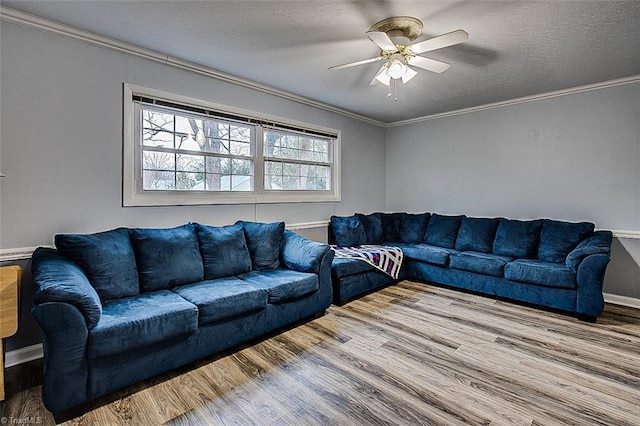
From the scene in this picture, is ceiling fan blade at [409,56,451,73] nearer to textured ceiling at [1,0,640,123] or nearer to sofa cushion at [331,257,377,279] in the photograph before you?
textured ceiling at [1,0,640,123]

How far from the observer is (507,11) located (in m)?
2.32

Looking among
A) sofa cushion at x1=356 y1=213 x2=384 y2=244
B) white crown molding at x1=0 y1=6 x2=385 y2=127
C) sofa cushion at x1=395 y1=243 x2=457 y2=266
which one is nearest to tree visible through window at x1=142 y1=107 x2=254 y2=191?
white crown molding at x1=0 y1=6 x2=385 y2=127

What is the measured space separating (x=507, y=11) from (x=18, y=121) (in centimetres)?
359

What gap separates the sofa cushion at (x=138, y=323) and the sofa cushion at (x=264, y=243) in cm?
101

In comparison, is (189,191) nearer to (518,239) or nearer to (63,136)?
(63,136)

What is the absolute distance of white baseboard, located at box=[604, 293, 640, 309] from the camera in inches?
145

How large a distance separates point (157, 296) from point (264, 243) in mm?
1185

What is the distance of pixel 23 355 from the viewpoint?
245cm

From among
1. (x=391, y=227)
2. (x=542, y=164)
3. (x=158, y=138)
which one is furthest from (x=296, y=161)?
(x=542, y=164)

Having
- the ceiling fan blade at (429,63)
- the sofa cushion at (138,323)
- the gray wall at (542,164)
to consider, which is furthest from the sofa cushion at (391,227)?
the sofa cushion at (138,323)

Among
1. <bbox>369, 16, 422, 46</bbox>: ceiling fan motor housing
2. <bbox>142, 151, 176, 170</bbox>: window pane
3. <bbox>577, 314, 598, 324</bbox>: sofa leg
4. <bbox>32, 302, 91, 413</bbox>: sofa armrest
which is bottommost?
<bbox>577, 314, 598, 324</bbox>: sofa leg

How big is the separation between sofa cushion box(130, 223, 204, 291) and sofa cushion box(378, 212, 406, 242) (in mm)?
3214

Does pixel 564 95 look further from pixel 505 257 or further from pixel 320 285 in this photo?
pixel 320 285

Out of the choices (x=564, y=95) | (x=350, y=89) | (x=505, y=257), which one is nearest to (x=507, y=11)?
(x=350, y=89)
